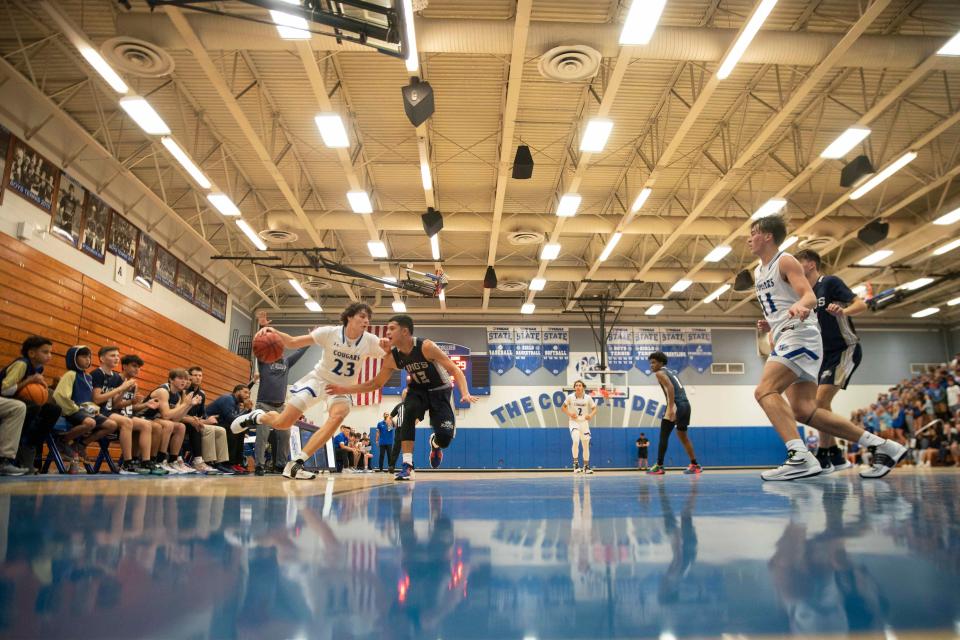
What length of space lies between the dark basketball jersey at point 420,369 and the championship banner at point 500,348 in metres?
16.6

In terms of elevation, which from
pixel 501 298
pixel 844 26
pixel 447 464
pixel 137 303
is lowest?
pixel 447 464

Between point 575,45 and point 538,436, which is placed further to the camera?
point 538,436

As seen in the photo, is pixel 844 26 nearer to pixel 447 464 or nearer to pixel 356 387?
pixel 356 387

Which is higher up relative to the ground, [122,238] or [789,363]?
[122,238]

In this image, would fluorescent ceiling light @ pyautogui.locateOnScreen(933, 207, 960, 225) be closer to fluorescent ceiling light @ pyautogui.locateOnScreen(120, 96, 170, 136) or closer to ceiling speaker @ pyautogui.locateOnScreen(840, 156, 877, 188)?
ceiling speaker @ pyautogui.locateOnScreen(840, 156, 877, 188)

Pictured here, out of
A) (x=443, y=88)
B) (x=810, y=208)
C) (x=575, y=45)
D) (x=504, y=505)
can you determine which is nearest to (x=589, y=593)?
(x=504, y=505)

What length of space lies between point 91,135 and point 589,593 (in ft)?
45.7

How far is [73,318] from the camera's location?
37.5ft

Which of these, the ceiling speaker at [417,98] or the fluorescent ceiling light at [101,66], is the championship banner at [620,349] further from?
the fluorescent ceiling light at [101,66]

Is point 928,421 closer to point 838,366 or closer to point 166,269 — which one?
point 838,366

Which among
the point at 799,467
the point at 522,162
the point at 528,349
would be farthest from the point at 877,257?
the point at 799,467

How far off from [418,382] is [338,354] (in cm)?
97

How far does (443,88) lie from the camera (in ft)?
37.0

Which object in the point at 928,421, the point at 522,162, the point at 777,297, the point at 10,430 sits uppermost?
the point at 522,162
